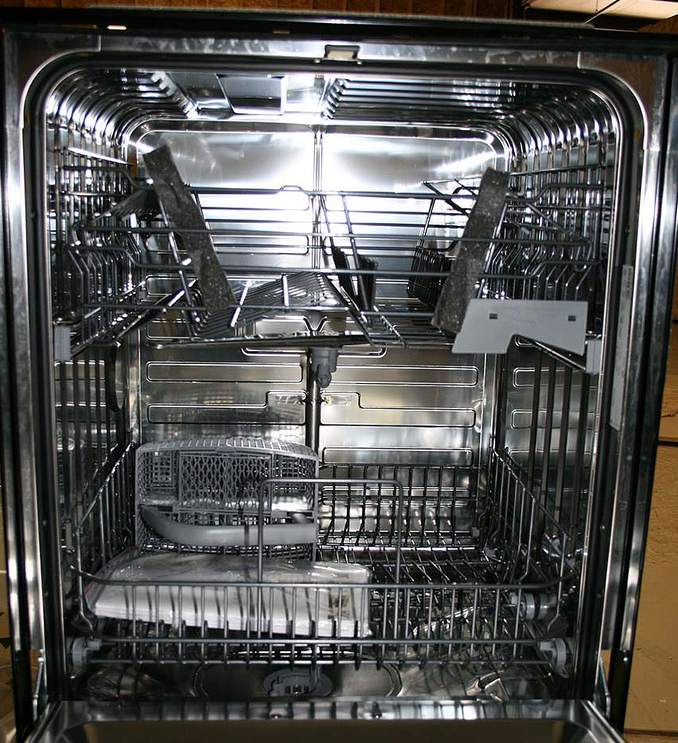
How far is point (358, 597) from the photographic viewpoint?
3.70ft

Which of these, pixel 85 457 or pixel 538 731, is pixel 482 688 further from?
pixel 85 457

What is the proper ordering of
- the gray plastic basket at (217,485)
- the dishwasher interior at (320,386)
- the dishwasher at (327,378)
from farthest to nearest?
1. the gray plastic basket at (217,485)
2. the dishwasher interior at (320,386)
3. the dishwasher at (327,378)

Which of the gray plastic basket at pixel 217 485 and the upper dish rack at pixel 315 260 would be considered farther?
the gray plastic basket at pixel 217 485

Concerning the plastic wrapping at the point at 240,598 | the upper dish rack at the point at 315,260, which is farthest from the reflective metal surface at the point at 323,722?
the upper dish rack at the point at 315,260

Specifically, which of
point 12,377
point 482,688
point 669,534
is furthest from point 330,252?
point 669,534

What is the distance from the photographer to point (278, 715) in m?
1.00

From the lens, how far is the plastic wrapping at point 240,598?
1.05m

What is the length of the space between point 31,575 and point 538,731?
681 mm

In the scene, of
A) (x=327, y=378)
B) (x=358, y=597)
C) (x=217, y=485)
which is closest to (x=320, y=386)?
(x=327, y=378)

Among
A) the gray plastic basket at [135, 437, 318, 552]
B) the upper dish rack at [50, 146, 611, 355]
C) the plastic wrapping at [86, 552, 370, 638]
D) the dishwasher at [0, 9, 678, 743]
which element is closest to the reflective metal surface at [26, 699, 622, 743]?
the dishwasher at [0, 9, 678, 743]

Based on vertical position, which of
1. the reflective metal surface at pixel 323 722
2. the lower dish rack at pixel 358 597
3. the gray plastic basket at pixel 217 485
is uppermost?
the gray plastic basket at pixel 217 485

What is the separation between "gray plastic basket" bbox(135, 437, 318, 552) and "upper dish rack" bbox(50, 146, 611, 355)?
207 millimetres

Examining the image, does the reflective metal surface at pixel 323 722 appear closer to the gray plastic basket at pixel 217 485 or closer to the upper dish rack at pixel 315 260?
the gray plastic basket at pixel 217 485

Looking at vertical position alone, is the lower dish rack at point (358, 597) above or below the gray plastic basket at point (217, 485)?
below
